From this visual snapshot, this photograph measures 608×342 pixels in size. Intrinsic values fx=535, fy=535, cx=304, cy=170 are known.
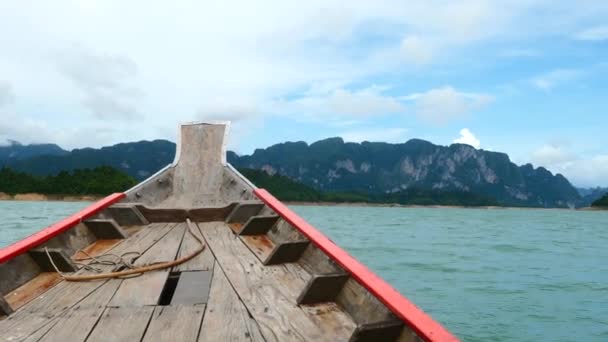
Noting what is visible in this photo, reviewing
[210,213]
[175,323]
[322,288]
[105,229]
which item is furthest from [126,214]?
[322,288]

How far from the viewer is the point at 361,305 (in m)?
2.84

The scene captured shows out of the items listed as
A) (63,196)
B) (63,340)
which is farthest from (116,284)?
(63,196)

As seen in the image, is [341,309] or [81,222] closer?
[341,309]

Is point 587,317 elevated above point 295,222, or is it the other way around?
Result: point 295,222

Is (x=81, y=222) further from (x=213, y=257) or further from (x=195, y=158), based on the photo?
(x=195, y=158)

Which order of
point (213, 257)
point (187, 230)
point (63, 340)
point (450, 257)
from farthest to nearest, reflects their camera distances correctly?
1. point (450, 257)
2. point (187, 230)
3. point (213, 257)
4. point (63, 340)

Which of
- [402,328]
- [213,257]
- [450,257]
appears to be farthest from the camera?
[450,257]

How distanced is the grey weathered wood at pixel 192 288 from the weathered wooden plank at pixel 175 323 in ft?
0.44

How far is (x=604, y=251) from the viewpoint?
24.9 meters

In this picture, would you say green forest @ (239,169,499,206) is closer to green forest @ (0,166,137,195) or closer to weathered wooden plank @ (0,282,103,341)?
green forest @ (0,166,137,195)

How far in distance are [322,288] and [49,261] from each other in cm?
208

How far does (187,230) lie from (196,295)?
2.30 m

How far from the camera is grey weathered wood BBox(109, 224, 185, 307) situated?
10.6 feet

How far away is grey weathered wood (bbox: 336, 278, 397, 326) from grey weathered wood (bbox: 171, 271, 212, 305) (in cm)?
83
